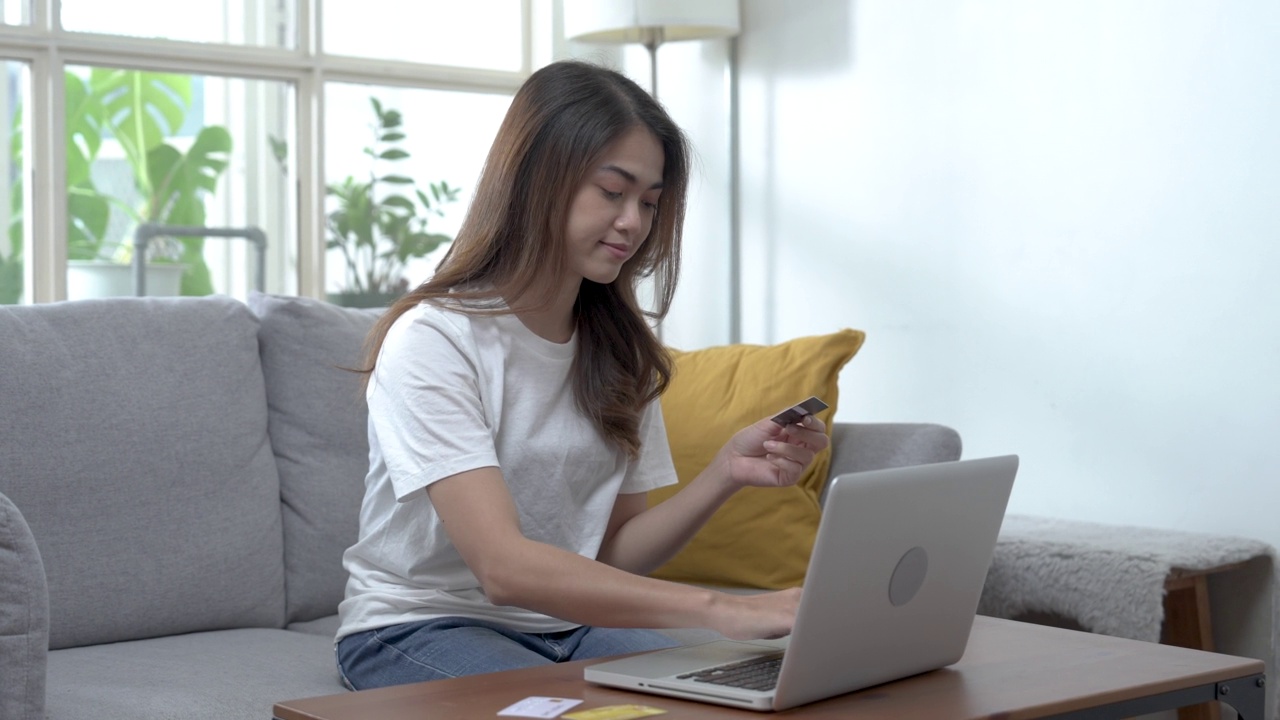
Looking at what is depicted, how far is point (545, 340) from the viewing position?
1.64 m

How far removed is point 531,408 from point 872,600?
0.60 meters

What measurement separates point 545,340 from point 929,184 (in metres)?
1.68

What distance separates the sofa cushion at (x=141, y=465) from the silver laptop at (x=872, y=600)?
0.96m

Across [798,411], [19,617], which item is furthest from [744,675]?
[19,617]

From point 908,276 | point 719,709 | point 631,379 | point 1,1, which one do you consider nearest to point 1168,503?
point 908,276

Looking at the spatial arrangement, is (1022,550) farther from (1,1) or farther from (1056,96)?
(1,1)

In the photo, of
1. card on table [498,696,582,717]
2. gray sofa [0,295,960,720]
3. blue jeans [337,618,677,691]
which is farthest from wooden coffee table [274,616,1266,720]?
gray sofa [0,295,960,720]

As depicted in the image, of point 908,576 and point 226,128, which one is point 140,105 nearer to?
point 226,128

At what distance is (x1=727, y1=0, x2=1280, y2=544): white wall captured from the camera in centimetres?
249

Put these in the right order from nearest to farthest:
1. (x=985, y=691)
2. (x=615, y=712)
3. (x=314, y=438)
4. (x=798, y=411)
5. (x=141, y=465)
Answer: (x=615, y=712), (x=985, y=691), (x=798, y=411), (x=141, y=465), (x=314, y=438)

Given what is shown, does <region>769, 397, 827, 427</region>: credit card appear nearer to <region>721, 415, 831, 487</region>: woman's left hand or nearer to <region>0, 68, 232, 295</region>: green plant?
→ <region>721, 415, 831, 487</region>: woman's left hand

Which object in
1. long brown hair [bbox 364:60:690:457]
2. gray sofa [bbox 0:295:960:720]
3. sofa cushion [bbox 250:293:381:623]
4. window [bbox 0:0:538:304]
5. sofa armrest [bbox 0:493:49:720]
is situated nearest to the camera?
sofa armrest [bbox 0:493:49:720]

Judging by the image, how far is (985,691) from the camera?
3.79 ft

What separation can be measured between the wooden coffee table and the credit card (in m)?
0.25
